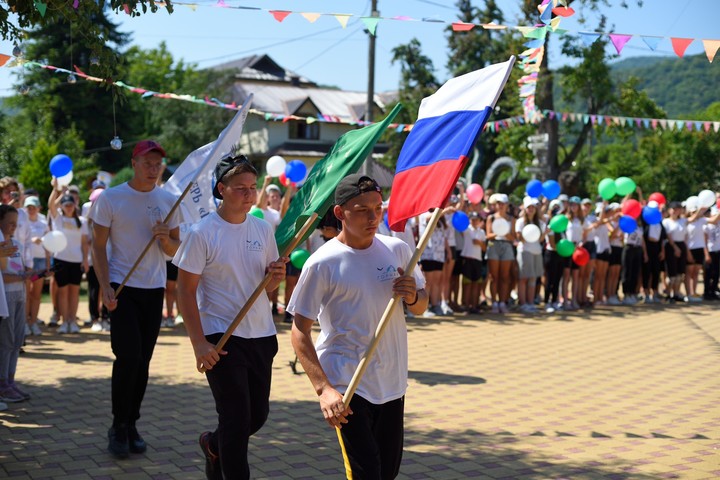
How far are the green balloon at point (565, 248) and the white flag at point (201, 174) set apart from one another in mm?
9940

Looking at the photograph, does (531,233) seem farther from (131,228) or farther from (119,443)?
(119,443)

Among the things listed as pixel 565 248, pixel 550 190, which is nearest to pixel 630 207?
pixel 550 190

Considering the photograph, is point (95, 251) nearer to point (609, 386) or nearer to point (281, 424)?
point (281, 424)

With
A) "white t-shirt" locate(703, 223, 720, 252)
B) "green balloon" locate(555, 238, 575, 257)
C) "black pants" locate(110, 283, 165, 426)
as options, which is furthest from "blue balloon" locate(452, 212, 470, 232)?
"black pants" locate(110, 283, 165, 426)

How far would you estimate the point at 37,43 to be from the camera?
50.8 metres

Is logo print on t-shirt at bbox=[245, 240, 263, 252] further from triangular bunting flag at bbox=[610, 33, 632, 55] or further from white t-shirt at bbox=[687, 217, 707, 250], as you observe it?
white t-shirt at bbox=[687, 217, 707, 250]

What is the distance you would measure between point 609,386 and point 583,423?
1847mm

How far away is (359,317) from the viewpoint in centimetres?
414

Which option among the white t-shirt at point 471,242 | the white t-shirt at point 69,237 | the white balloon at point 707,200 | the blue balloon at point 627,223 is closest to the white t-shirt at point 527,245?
the white t-shirt at point 471,242

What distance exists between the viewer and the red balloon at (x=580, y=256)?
1600 cm

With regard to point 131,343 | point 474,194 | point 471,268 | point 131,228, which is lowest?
point 471,268

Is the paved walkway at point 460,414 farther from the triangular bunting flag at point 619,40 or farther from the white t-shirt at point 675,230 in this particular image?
the white t-shirt at point 675,230

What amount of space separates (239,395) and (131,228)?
207 cm

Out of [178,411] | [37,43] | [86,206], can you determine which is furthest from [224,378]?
[37,43]
